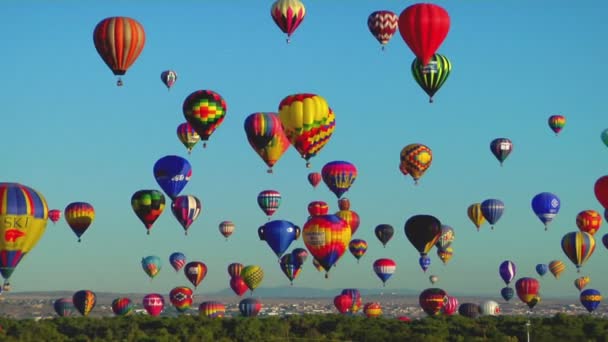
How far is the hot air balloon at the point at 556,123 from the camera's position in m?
95.6

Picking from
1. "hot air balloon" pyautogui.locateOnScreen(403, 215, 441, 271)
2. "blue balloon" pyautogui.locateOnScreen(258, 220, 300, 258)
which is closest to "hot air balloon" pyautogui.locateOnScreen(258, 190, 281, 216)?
"blue balloon" pyautogui.locateOnScreen(258, 220, 300, 258)

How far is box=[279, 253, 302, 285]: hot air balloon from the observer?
97375 mm

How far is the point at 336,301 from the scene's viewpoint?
113 metres

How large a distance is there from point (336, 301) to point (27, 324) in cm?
2995

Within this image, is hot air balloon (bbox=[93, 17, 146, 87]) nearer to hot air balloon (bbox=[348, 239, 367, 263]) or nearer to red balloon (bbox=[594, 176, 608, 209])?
red balloon (bbox=[594, 176, 608, 209])

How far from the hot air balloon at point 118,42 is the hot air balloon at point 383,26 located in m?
14.6

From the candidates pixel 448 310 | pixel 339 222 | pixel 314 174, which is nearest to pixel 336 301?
pixel 448 310

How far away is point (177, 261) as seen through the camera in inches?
4392

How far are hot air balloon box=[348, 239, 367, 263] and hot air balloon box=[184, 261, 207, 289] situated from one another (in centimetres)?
1381

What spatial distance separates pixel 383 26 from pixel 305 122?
30.0 ft

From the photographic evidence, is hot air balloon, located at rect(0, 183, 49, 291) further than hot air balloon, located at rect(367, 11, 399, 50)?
No

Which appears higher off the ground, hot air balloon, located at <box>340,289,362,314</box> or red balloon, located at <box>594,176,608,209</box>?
red balloon, located at <box>594,176,608,209</box>

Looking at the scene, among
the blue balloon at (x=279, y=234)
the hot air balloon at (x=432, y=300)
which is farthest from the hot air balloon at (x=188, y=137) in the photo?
the hot air balloon at (x=432, y=300)

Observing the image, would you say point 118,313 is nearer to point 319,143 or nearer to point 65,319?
point 65,319
